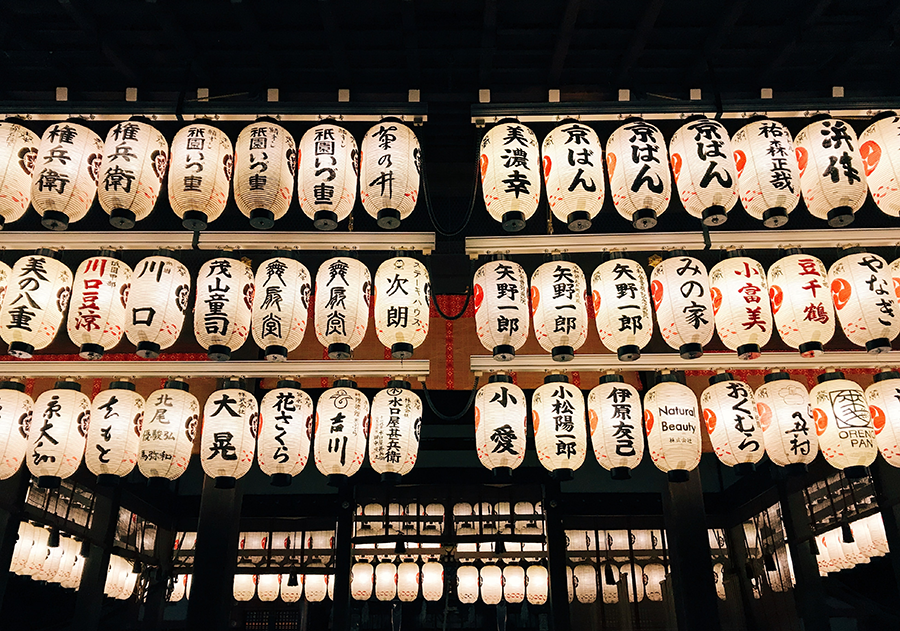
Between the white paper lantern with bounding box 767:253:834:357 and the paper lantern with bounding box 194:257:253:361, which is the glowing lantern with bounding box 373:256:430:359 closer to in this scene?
the paper lantern with bounding box 194:257:253:361

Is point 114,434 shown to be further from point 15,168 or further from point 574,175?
point 574,175

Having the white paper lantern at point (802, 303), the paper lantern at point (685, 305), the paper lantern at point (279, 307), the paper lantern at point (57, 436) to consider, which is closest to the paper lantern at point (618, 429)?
the paper lantern at point (685, 305)

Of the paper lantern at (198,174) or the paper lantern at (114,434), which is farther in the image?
the paper lantern at (114,434)

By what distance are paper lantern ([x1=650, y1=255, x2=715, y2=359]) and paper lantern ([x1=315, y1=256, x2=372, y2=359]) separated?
7.61ft

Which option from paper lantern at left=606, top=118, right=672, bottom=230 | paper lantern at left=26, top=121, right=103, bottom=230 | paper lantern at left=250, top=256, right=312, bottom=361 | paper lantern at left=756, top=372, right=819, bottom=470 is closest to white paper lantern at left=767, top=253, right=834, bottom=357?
paper lantern at left=756, top=372, right=819, bottom=470

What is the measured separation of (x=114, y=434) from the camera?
501cm

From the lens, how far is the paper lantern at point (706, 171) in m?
4.57

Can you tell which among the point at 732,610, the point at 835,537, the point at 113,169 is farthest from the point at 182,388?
the point at 732,610

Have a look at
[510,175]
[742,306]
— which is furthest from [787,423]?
[510,175]

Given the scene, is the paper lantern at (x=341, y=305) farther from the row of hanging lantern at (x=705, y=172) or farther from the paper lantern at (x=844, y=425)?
the paper lantern at (x=844, y=425)

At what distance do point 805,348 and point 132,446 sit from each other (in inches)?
210

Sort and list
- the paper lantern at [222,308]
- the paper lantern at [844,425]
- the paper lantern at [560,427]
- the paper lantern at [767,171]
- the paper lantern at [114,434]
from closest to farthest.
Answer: the paper lantern at [767,171] → the paper lantern at [222,308] → the paper lantern at [844,425] → the paper lantern at [114,434] → the paper lantern at [560,427]

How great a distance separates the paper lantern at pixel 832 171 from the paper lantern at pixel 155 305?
15.8ft

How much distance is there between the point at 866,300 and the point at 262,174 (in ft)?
15.1
